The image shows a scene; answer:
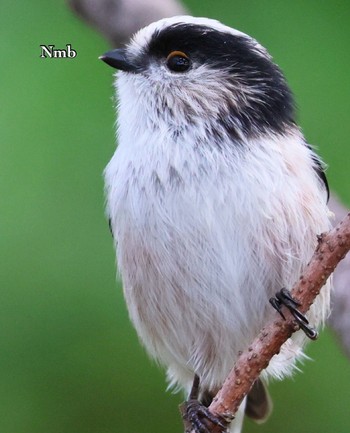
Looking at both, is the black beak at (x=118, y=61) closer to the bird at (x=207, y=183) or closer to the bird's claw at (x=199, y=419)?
the bird at (x=207, y=183)

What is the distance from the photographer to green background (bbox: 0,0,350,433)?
154cm

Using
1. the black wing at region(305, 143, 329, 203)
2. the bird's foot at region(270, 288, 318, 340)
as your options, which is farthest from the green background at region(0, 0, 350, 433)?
the bird's foot at region(270, 288, 318, 340)

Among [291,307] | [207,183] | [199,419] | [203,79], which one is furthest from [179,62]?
[199,419]

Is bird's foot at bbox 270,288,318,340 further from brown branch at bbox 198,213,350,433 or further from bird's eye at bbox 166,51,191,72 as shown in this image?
bird's eye at bbox 166,51,191,72

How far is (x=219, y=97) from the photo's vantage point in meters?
1.42

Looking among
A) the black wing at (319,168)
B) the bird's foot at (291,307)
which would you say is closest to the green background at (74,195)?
the black wing at (319,168)

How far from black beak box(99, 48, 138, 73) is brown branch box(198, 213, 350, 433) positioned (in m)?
0.47

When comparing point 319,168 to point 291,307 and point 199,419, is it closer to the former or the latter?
point 291,307

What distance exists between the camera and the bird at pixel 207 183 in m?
1.35

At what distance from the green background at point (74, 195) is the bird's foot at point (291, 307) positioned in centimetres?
38

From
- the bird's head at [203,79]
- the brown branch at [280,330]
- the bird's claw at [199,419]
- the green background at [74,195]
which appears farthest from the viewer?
the green background at [74,195]

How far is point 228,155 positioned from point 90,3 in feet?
1.01

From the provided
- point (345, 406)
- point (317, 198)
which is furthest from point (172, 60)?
point (345, 406)

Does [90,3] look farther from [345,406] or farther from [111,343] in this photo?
[345,406]
